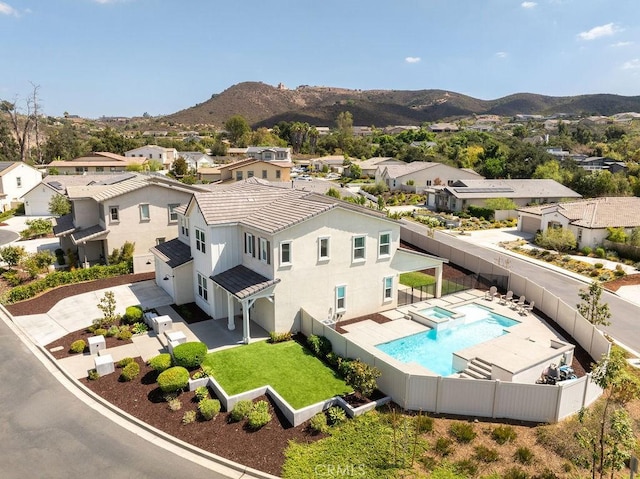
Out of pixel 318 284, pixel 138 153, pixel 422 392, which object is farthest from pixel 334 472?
pixel 138 153

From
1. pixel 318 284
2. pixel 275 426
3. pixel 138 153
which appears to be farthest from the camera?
pixel 138 153

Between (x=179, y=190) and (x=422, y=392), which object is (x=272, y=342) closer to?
(x=422, y=392)

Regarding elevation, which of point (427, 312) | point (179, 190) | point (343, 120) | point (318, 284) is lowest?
point (427, 312)

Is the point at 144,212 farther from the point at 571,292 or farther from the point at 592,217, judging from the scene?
Answer: the point at 592,217

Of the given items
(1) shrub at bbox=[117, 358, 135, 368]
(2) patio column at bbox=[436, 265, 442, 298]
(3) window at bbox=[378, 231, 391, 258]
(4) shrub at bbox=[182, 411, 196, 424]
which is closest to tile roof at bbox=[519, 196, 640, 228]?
(2) patio column at bbox=[436, 265, 442, 298]

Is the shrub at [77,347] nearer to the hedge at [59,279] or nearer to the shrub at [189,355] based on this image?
the shrub at [189,355]

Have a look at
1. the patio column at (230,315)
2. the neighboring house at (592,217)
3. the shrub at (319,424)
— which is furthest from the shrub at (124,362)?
the neighboring house at (592,217)

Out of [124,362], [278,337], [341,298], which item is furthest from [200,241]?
[341,298]
